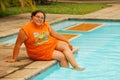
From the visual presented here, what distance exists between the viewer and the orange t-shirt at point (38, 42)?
6484 mm

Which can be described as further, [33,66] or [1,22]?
[1,22]

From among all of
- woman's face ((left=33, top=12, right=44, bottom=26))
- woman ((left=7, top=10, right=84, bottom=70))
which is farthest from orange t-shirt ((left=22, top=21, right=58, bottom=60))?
woman's face ((left=33, top=12, right=44, bottom=26))

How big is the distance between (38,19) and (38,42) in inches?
15.6

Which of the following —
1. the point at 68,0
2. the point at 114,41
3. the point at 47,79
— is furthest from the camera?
the point at 68,0

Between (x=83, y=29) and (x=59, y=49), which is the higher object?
(x=59, y=49)

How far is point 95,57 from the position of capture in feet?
26.4

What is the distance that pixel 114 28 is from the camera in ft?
41.3

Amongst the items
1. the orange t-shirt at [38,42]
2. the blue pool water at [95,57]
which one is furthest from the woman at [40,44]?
the blue pool water at [95,57]

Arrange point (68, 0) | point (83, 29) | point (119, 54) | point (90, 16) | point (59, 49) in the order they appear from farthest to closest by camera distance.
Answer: point (68, 0) < point (90, 16) < point (83, 29) < point (119, 54) < point (59, 49)

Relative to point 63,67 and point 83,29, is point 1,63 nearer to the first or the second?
point 63,67

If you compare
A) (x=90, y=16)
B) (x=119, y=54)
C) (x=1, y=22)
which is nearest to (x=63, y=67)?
(x=119, y=54)

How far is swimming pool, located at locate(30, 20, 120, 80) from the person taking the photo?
650cm

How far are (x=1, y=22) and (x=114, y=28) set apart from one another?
3708 mm

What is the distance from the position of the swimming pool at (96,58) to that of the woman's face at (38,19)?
79cm
